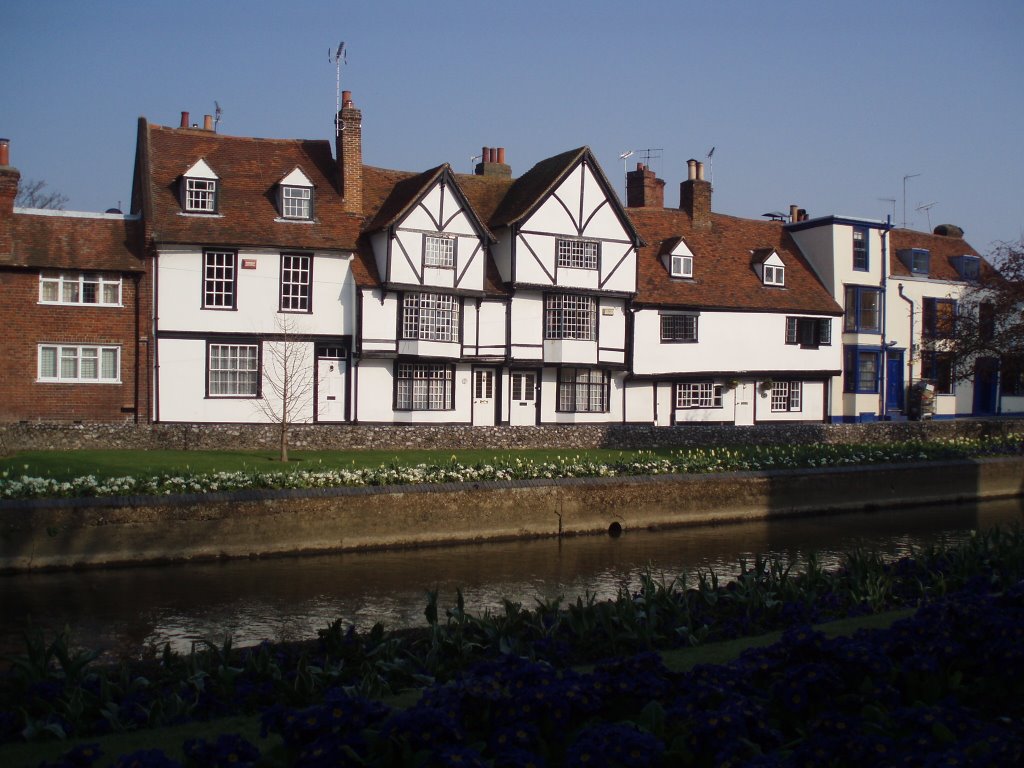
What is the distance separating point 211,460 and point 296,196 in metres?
12.3

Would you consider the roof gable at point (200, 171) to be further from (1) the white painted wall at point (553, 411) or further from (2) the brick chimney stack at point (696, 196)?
(2) the brick chimney stack at point (696, 196)

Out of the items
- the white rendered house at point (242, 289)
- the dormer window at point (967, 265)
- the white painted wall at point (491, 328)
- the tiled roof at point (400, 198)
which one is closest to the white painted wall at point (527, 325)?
the white painted wall at point (491, 328)

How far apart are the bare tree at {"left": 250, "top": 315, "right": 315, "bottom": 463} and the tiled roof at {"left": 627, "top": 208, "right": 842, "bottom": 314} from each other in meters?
12.8

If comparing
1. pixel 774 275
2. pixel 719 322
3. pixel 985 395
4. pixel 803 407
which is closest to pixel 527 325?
pixel 719 322

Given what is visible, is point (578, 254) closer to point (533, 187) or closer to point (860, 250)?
point (533, 187)

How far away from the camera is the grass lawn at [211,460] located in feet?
69.9

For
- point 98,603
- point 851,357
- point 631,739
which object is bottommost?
point 98,603

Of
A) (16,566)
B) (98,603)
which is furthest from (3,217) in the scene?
(98,603)

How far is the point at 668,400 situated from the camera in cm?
3944

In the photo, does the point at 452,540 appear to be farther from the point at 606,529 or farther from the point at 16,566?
the point at 16,566

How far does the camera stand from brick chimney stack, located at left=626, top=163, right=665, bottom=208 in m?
44.0

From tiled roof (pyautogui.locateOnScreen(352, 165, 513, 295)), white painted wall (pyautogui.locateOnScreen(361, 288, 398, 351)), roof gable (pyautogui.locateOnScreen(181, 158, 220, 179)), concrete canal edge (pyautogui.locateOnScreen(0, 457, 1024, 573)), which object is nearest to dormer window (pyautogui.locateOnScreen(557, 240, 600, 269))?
tiled roof (pyautogui.locateOnScreen(352, 165, 513, 295))

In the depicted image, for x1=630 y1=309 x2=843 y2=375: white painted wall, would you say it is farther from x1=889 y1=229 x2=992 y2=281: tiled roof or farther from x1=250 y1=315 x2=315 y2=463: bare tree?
x1=250 y1=315 x2=315 y2=463: bare tree

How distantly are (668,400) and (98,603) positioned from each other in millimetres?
27350
